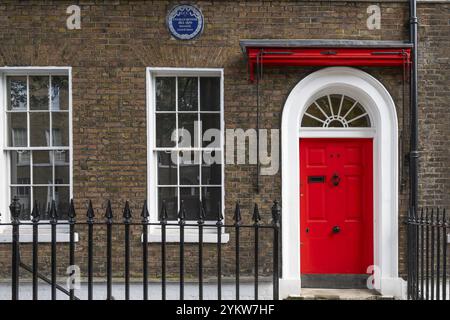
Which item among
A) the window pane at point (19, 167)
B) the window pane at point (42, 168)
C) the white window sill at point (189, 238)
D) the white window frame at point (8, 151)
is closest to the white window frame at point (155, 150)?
the white window sill at point (189, 238)

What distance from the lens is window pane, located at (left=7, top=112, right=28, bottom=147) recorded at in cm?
710

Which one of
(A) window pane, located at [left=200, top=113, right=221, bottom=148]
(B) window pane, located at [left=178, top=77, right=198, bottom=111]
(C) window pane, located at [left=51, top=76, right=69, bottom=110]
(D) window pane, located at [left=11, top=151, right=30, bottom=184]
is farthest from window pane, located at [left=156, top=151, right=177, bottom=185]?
(D) window pane, located at [left=11, top=151, right=30, bottom=184]

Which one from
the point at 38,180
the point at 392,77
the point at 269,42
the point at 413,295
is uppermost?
the point at 269,42

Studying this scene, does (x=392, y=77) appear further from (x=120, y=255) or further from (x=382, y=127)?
(x=120, y=255)

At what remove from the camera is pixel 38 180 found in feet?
23.3

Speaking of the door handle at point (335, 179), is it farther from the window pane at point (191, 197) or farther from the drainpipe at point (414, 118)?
the window pane at point (191, 197)

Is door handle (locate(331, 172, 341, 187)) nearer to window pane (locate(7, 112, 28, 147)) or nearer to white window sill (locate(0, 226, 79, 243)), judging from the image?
white window sill (locate(0, 226, 79, 243))

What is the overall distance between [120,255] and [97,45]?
10.6ft

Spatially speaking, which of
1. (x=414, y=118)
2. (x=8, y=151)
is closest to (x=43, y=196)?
(x=8, y=151)

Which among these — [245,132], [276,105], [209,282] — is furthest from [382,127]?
[209,282]

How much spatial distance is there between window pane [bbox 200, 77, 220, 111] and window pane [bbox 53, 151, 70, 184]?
7.50ft

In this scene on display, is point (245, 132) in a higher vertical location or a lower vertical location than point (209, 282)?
higher
